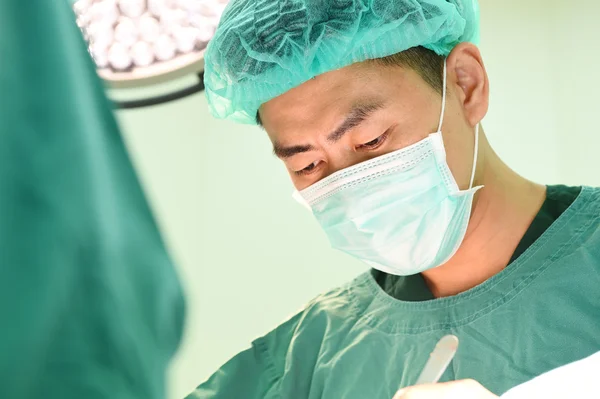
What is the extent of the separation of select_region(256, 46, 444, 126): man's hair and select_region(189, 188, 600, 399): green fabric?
1.08 ft

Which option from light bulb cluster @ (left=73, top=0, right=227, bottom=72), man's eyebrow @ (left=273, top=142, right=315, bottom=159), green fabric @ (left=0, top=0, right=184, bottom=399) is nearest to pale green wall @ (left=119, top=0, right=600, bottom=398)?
man's eyebrow @ (left=273, top=142, right=315, bottom=159)

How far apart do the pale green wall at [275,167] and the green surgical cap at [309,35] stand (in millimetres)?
691

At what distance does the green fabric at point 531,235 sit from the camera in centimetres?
107

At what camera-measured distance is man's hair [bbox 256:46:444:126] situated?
105 cm

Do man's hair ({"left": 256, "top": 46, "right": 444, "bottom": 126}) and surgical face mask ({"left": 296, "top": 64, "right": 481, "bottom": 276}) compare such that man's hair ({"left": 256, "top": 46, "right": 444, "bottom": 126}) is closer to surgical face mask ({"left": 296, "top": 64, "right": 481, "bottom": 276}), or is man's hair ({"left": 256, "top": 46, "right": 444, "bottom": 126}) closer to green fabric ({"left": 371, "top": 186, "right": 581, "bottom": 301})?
surgical face mask ({"left": 296, "top": 64, "right": 481, "bottom": 276})

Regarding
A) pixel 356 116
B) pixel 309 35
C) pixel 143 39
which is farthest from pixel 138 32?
pixel 356 116

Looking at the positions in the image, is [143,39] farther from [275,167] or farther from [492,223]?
[275,167]

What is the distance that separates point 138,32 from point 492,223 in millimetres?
701

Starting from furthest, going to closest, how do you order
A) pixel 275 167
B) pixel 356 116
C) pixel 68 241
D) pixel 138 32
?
pixel 275 167
pixel 356 116
pixel 138 32
pixel 68 241

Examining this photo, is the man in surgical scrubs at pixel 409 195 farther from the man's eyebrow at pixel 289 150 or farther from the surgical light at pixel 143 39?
the surgical light at pixel 143 39

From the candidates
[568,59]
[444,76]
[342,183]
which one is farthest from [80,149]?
[568,59]

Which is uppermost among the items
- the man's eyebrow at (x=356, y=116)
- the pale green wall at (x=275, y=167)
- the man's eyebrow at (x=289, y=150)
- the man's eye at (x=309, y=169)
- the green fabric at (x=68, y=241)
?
the green fabric at (x=68, y=241)

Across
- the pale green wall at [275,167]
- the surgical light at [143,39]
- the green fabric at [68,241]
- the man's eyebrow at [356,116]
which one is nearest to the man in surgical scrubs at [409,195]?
the man's eyebrow at [356,116]

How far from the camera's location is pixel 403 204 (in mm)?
1031
